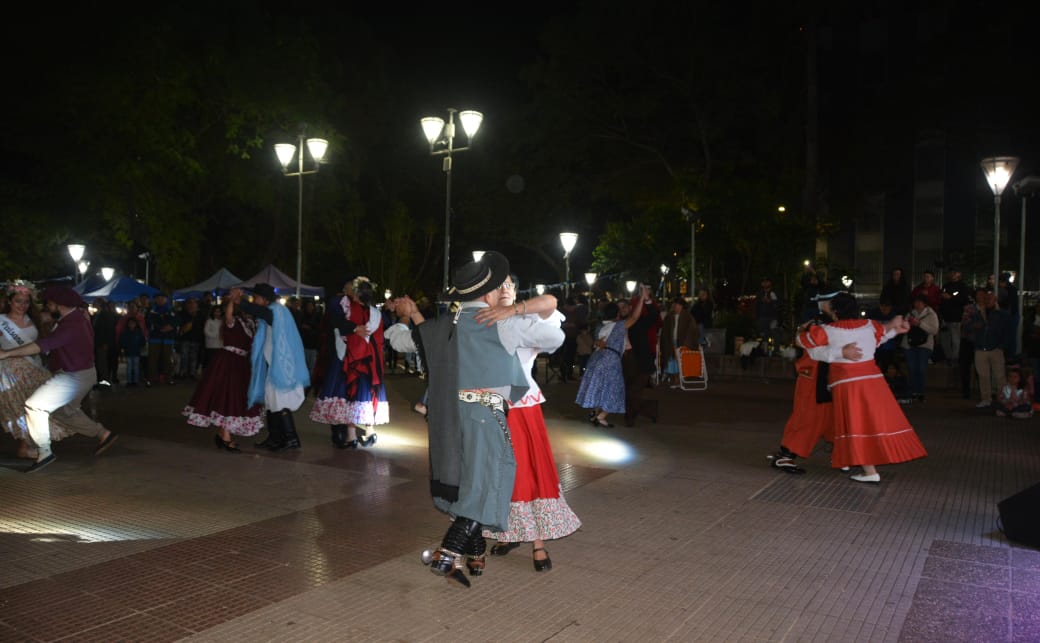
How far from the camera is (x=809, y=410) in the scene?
26.1 ft

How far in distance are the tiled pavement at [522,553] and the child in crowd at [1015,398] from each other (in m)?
3.45

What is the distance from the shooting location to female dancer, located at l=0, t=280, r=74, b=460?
7.85 metres

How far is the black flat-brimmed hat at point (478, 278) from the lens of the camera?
15.4ft

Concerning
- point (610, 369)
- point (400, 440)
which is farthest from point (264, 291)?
point (610, 369)

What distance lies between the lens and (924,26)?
37.3 meters

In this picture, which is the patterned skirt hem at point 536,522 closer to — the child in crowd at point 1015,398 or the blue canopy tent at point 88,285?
the child in crowd at point 1015,398

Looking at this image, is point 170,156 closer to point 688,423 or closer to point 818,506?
point 688,423

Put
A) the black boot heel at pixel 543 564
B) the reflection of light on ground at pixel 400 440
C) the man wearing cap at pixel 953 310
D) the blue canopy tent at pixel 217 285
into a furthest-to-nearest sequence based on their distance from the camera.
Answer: the blue canopy tent at pixel 217 285 < the man wearing cap at pixel 953 310 < the reflection of light on ground at pixel 400 440 < the black boot heel at pixel 543 564

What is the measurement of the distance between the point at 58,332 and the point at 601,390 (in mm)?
6264

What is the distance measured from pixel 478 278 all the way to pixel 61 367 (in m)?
5.18

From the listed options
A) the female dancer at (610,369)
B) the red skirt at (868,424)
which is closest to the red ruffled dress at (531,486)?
the red skirt at (868,424)

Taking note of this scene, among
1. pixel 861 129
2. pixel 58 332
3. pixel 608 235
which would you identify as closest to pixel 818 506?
pixel 58 332

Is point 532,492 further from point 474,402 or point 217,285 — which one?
point 217,285

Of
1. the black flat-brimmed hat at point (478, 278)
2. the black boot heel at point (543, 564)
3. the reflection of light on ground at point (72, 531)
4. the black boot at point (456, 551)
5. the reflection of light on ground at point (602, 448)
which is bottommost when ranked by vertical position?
the reflection of light on ground at point (72, 531)
